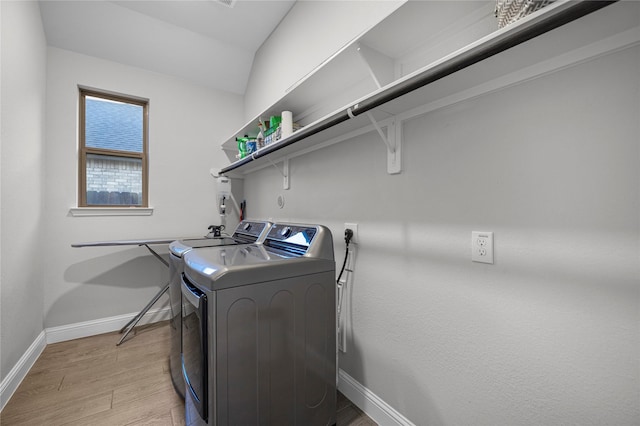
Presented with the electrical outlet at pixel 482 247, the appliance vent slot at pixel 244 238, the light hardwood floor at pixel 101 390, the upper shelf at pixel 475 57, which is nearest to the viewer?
the upper shelf at pixel 475 57

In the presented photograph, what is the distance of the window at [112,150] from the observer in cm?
242

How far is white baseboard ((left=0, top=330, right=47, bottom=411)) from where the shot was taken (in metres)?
1.49

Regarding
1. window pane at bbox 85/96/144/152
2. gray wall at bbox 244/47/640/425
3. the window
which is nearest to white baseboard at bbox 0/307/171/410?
the window

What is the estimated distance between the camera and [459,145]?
105cm

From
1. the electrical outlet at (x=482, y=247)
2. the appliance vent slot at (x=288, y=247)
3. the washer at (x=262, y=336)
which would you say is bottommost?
the washer at (x=262, y=336)

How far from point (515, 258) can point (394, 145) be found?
708 millimetres

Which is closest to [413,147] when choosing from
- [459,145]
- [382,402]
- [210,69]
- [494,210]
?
[459,145]

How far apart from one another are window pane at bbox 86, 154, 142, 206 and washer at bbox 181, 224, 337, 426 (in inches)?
72.8

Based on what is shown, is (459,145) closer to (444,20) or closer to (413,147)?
(413,147)

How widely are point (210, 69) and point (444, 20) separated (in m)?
2.62

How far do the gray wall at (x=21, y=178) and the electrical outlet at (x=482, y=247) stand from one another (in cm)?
247

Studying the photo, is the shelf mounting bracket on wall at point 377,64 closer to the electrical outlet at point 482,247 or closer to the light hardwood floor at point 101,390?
the electrical outlet at point 482,247

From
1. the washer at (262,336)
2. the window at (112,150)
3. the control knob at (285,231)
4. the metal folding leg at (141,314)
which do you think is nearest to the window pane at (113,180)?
the window at (112,150)

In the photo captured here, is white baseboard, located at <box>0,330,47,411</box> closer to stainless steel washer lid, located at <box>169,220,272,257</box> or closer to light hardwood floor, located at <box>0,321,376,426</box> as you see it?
light hardwood floor, located at <box>0,321,376,426</box>
